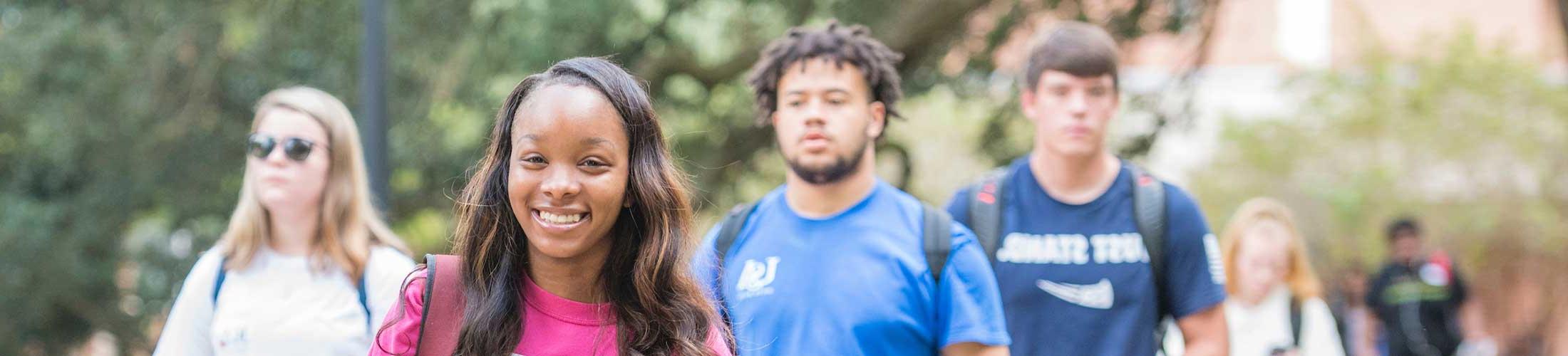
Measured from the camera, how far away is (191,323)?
13.7 feet

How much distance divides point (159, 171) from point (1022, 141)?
6.75m

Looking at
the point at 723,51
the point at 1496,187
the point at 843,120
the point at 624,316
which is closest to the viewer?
the point at 624,316

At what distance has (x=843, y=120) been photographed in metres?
4.08

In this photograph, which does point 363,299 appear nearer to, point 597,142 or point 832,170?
point 832,170

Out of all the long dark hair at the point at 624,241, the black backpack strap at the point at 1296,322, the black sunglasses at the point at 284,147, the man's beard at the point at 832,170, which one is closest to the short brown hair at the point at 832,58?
the man's beard at the point at 832,170

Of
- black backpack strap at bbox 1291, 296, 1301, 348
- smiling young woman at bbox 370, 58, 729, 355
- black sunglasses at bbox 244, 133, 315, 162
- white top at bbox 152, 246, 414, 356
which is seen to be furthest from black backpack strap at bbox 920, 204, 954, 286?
black backpack strap at bbox 1291, 296, 1301, 348

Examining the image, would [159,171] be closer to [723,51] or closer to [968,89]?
[723,51]

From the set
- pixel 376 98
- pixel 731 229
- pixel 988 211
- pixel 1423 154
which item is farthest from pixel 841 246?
pixel 1423 154

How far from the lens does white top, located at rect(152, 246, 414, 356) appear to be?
4137 millimetres

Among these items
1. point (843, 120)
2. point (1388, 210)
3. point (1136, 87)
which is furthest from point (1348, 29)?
point (843, 120)

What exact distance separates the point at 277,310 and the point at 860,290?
5.47ft

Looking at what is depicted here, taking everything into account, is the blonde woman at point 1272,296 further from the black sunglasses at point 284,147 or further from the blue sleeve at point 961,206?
the black sunglasses at point 284,147

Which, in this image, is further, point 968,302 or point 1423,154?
point 1423,154

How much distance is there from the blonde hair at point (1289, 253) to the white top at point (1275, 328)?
0.05 metres
